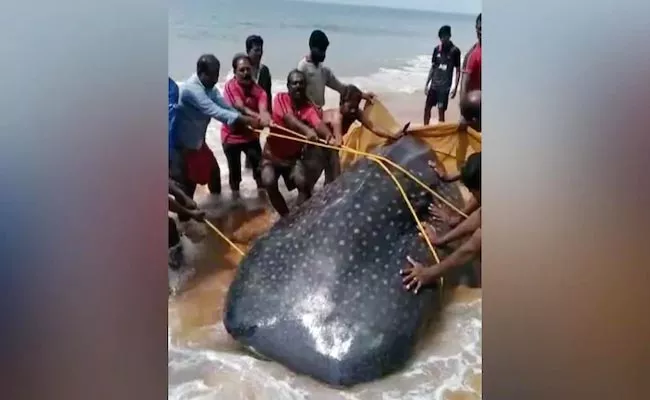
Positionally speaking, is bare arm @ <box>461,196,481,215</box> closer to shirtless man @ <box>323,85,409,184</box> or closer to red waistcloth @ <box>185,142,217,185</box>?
shirtless man @ <box>323,85,409,184</box>

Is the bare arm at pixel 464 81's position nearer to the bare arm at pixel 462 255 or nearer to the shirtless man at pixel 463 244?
the shirtless man at pixel 463 244

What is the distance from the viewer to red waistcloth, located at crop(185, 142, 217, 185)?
110 centimetres

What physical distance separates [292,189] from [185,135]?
18cm

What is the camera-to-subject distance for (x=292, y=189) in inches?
44.5

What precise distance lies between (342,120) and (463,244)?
0.27m

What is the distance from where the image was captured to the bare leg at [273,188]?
3.67 ft

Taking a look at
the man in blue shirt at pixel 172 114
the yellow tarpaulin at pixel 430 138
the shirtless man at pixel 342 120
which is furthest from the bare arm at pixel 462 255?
the man in blue shirt at pixel 172 114

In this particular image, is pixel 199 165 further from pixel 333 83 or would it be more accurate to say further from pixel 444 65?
pixel 444 65

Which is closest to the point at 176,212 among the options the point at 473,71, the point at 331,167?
the point at 331,167
